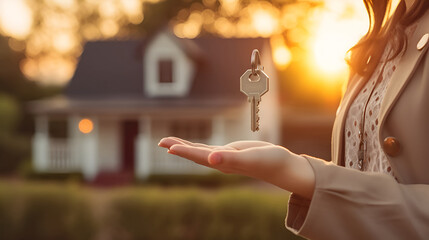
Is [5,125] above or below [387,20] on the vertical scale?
below

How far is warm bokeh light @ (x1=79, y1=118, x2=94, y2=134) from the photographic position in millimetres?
20250

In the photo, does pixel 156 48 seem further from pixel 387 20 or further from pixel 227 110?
pixel 387 20

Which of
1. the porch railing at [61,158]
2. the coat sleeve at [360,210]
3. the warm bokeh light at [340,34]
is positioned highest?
the warm bokeh light at [340,34]

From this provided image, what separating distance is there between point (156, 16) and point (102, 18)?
5675 millimetres

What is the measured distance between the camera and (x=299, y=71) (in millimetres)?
24719

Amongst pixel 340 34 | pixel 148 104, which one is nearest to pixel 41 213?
pixel 340 34

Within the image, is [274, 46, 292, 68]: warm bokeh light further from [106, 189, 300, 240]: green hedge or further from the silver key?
the silver key

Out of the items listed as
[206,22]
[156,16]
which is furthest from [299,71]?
[156,16]

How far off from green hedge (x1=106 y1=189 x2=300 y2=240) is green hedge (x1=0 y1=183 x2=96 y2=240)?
A: 58cm

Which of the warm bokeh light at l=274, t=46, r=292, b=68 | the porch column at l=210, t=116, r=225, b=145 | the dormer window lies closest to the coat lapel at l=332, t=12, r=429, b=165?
the dormer window

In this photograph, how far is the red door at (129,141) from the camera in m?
20.5

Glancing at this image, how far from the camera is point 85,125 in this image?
20453 millimetres

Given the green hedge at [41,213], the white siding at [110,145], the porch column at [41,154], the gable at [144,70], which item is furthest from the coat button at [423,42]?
the white siding at [110,145]

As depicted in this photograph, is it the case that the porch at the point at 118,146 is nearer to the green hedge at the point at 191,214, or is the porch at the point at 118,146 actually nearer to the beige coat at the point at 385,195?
the green hedge at the point at 191,214
